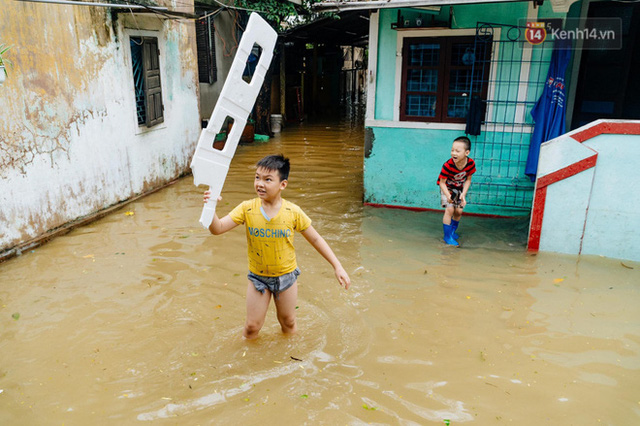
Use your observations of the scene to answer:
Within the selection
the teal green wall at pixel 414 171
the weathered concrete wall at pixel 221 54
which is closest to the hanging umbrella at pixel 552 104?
the teal green wall at pixel 414 171

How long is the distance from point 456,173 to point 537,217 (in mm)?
1053

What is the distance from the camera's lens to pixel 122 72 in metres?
7.41

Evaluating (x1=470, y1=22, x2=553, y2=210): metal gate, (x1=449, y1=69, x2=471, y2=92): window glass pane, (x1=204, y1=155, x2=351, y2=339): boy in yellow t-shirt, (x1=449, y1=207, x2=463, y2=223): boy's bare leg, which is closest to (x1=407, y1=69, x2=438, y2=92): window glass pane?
(x1=449, y1=69, x2=471, y2=92): window glass pane

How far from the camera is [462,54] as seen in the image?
6.61m

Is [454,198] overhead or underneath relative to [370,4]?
underneath

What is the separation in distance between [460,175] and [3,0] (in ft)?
17.9

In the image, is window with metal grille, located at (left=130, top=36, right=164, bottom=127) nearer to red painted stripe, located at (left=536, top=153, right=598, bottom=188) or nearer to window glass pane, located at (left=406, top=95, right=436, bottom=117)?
window glass pane, located at (left=406, top=95, right=436, bottom=117)

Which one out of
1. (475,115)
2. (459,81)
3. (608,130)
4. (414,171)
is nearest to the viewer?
(608,130)

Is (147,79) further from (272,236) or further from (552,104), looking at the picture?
(552,104)

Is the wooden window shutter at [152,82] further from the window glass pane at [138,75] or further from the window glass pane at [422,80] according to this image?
the window glass pane at [422,80]

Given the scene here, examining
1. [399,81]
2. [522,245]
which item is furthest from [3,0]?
[522,245]

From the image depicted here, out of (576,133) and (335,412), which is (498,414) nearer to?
(335,412)

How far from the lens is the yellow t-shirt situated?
3311 mm

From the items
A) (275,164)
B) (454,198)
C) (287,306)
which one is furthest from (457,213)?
(275,164)
